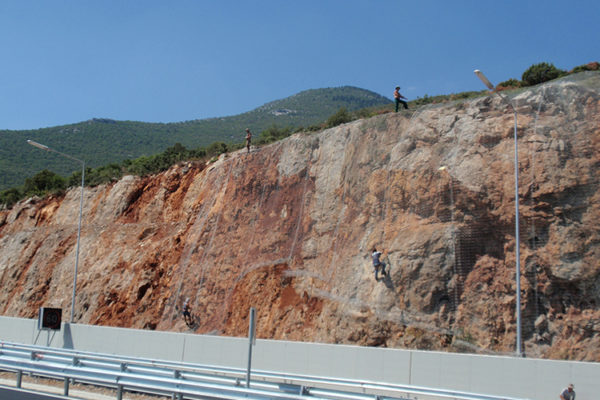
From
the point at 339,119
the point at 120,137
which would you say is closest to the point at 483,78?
the point at 339,119

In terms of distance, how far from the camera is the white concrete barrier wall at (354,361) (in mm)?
13789

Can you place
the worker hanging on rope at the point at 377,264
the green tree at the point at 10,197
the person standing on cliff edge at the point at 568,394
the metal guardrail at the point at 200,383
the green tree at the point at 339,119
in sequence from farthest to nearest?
1. the green tree at the point at 10,197
2. the green tree at the point at 339,119
3. the worker hanging on rope at the point at 377,264
4. the person standing on cliff edge at the point at 568,394
5. the metal guardrail at the point at 200,383

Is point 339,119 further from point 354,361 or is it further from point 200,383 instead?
point 200,383

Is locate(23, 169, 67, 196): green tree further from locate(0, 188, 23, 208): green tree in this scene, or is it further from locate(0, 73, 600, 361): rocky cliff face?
locate(0, 73, 600, 361): rocky cliff face

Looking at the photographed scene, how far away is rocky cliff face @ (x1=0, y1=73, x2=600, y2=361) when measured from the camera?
61.4ft

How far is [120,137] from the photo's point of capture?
11219 cm

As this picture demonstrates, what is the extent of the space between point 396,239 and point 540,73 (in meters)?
12.2

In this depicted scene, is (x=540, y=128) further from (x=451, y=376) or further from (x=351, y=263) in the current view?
(x=451, y=376)

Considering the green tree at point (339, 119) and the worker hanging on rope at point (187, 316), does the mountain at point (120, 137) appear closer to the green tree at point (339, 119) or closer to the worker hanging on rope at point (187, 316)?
the green tree at point (339, 119)

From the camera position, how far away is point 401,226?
2228 cm

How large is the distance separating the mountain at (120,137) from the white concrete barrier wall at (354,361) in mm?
63344

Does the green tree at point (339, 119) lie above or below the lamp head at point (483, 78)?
above

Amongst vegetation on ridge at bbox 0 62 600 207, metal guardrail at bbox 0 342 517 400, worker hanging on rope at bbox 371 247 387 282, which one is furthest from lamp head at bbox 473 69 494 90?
vegetation on ridge at bbox 0 62 600 207

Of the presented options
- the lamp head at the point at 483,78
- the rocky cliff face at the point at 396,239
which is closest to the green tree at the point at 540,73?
the rocky cliff face at the point at 396,239
